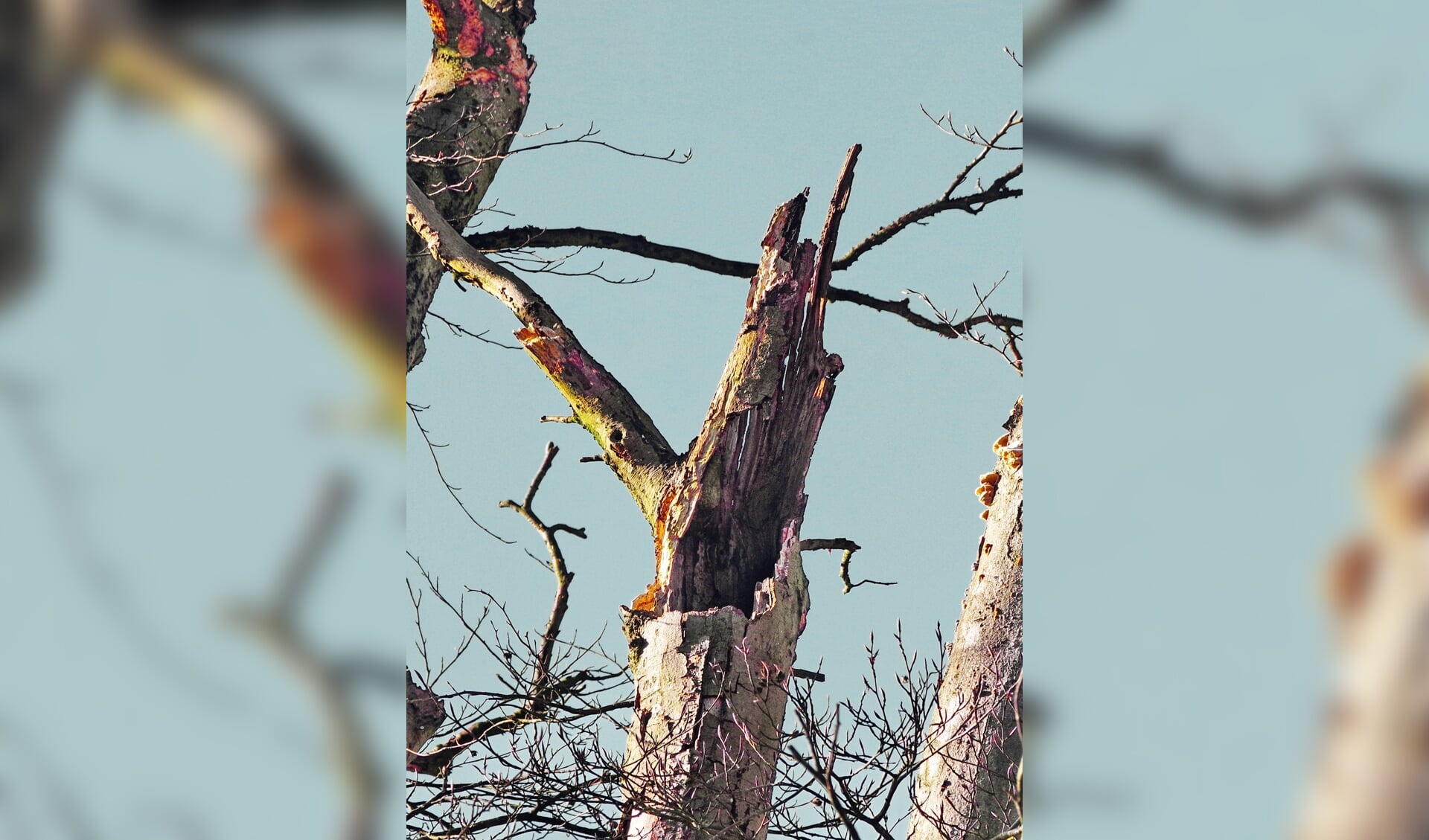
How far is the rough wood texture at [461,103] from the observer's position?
271cm

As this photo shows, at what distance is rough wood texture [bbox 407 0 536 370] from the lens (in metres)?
2.71

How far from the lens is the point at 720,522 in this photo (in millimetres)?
2467
